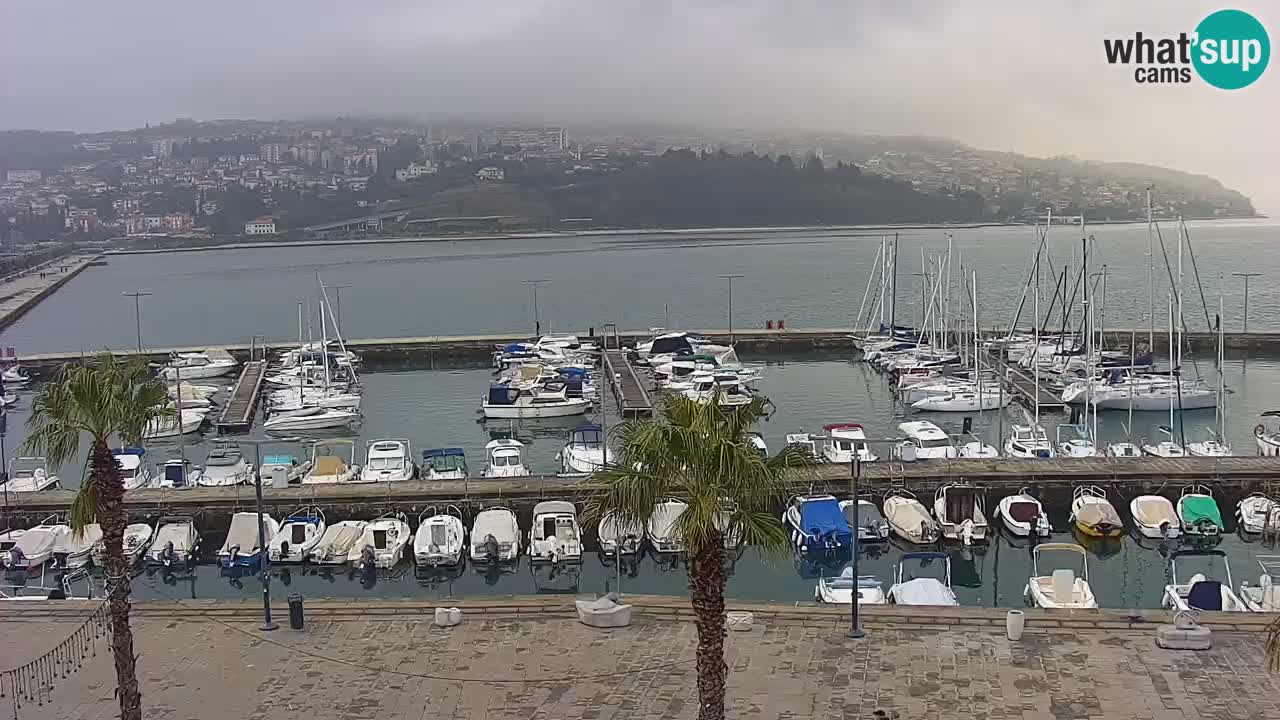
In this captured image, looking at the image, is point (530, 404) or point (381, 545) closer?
point (381, 545)

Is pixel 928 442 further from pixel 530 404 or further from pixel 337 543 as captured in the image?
pixel 337 543

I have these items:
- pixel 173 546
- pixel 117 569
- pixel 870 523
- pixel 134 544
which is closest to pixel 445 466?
pixel 173 546

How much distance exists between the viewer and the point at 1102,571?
1906 cm

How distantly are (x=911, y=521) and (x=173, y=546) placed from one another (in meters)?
13.3

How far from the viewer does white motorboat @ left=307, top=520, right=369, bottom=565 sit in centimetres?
1894

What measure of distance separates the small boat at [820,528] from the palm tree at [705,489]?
11215 mm

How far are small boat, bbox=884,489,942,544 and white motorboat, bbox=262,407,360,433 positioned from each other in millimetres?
18828

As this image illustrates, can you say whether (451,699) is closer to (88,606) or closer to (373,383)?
(88,606)

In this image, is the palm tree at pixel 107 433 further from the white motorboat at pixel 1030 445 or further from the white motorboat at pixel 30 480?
the white motorboat at pixel 1030 445

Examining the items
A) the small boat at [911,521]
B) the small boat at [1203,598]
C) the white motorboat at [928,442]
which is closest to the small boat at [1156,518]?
the small boat at [911,521]

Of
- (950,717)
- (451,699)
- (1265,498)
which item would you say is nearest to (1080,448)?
(1265,498)

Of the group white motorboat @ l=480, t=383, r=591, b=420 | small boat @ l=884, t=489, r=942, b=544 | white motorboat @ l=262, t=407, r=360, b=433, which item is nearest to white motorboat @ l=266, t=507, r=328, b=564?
small boat @ l=884, t=489, r=942, b=544

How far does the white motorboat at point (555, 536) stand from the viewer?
1861 centimetres

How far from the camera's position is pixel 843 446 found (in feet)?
81.9
